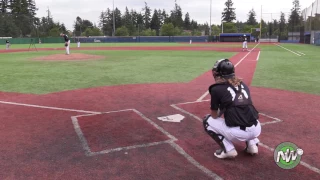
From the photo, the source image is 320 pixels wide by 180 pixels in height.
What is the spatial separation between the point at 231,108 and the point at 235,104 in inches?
3.2

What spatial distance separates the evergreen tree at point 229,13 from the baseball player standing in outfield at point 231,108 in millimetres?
120623

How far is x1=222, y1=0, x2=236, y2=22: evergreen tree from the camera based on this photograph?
118062 mm

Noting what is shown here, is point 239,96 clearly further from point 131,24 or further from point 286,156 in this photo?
point 131,24

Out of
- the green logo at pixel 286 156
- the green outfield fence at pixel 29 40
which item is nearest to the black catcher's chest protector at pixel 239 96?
the green logo at pixel 286 156

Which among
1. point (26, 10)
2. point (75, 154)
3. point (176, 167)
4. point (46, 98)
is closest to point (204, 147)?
point (176, 167)

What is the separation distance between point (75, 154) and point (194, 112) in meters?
3.26

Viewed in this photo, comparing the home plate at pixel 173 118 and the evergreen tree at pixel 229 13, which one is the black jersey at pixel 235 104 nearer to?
the home plate at pixel 173 118

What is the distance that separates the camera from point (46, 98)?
8508 millimetres

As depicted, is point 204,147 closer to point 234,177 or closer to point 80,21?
point 234,177

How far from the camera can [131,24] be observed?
356ft

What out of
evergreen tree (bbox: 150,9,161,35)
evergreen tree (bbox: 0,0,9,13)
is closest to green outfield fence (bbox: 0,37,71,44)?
evergreen tree (bbox: 0,0,9,13)

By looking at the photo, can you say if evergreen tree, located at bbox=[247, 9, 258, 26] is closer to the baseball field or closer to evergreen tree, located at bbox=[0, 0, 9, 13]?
evergreen tree, located at bbox=[0, 0, 9, 13]

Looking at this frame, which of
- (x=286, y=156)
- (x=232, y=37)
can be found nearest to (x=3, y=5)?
(x=232, y=37)

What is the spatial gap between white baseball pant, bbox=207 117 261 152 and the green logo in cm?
43
